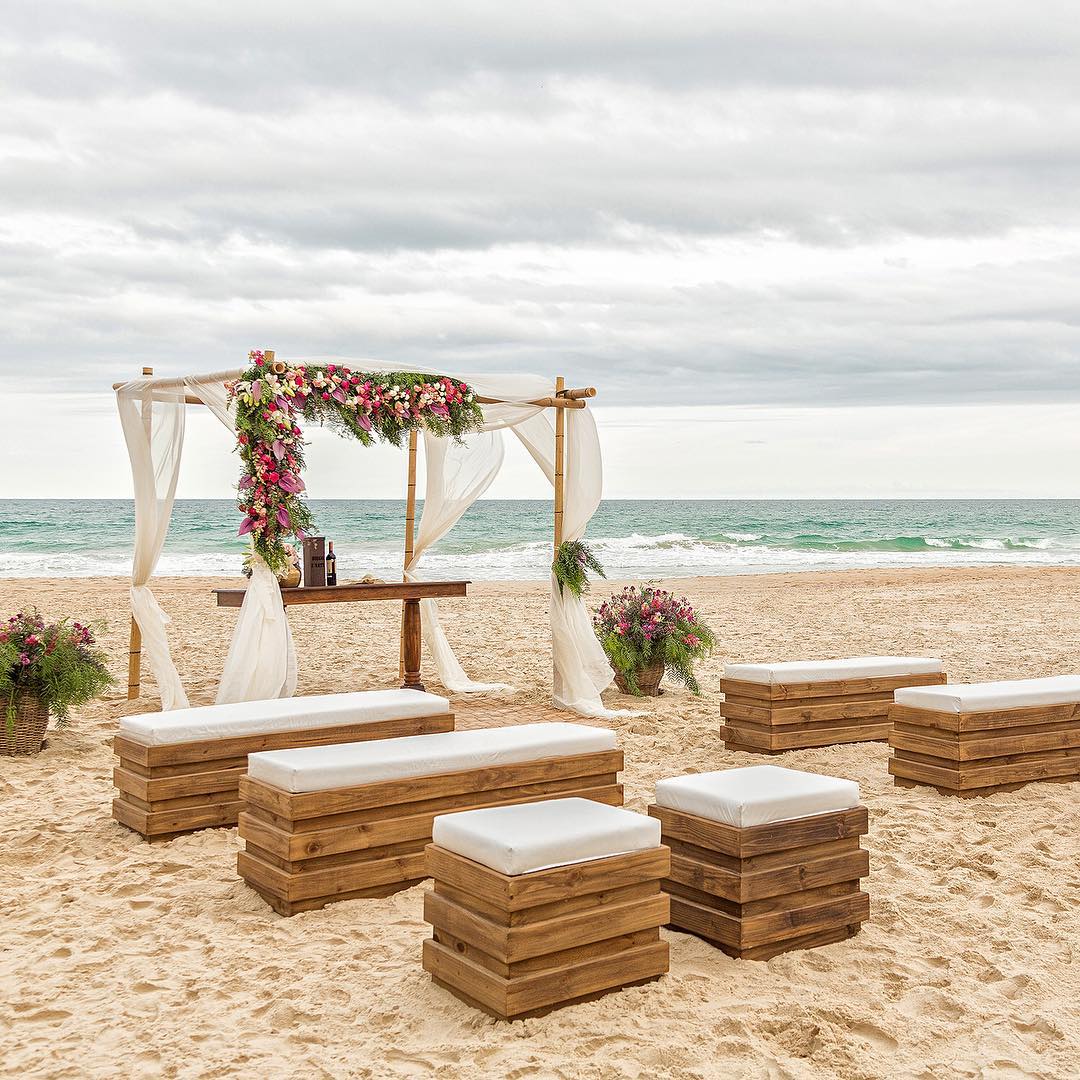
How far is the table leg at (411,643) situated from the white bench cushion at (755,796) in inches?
185

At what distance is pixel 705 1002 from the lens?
9.93ft

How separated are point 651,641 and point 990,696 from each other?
3011 millimetres

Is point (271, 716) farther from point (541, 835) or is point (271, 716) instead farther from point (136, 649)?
point (136, 649)

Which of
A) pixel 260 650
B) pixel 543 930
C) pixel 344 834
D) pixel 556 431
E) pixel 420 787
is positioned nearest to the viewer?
pixel 543 930

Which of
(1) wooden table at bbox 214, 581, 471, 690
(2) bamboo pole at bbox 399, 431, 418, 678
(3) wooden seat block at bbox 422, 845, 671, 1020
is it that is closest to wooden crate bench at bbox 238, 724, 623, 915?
(3) wooden seat block at bbox 422, 845, 671, 1020

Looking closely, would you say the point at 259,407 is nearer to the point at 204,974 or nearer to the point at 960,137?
the point at 204,974

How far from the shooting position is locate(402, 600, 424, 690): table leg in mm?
8148

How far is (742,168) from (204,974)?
9.31 meters

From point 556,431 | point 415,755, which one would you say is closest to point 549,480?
point 556,431

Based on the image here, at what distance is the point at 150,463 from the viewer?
297 inches

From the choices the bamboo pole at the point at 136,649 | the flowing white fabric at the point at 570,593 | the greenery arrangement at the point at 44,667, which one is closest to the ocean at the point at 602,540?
the bamboo pole at the point at 136,649

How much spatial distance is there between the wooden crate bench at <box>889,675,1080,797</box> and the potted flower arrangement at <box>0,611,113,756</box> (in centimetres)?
440

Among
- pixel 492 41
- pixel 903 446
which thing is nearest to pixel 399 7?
pixel 492 41

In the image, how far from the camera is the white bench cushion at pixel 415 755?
12.4ft
